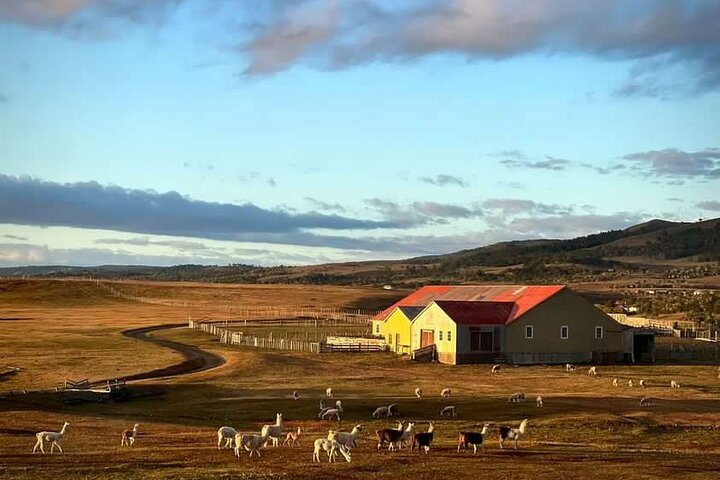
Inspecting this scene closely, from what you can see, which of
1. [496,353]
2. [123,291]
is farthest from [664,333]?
[123,291]

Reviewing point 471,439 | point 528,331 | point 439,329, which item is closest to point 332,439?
point 471,439

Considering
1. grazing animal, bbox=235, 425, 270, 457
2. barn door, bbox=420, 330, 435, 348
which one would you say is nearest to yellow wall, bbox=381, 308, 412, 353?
barn door, bbox=420, 330, 435, 348

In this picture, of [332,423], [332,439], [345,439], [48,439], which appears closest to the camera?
[332,439]

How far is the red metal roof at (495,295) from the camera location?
80062 millimetres

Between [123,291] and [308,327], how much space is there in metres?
87.5

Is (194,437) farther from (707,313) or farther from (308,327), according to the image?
(707,313)

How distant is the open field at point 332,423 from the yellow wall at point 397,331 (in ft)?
13.8

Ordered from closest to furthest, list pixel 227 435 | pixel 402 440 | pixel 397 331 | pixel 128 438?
pixel 402 440 < pixel 227 435 < pixel 128 438 < pixel 397 331

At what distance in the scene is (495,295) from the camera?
88625 millimetres

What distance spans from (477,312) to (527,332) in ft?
14.3

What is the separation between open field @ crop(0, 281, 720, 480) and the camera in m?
28.8

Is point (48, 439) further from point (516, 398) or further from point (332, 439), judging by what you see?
point (516, 398)

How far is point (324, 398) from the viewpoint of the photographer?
51.7 meters

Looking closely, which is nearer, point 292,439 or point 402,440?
point 402,440
